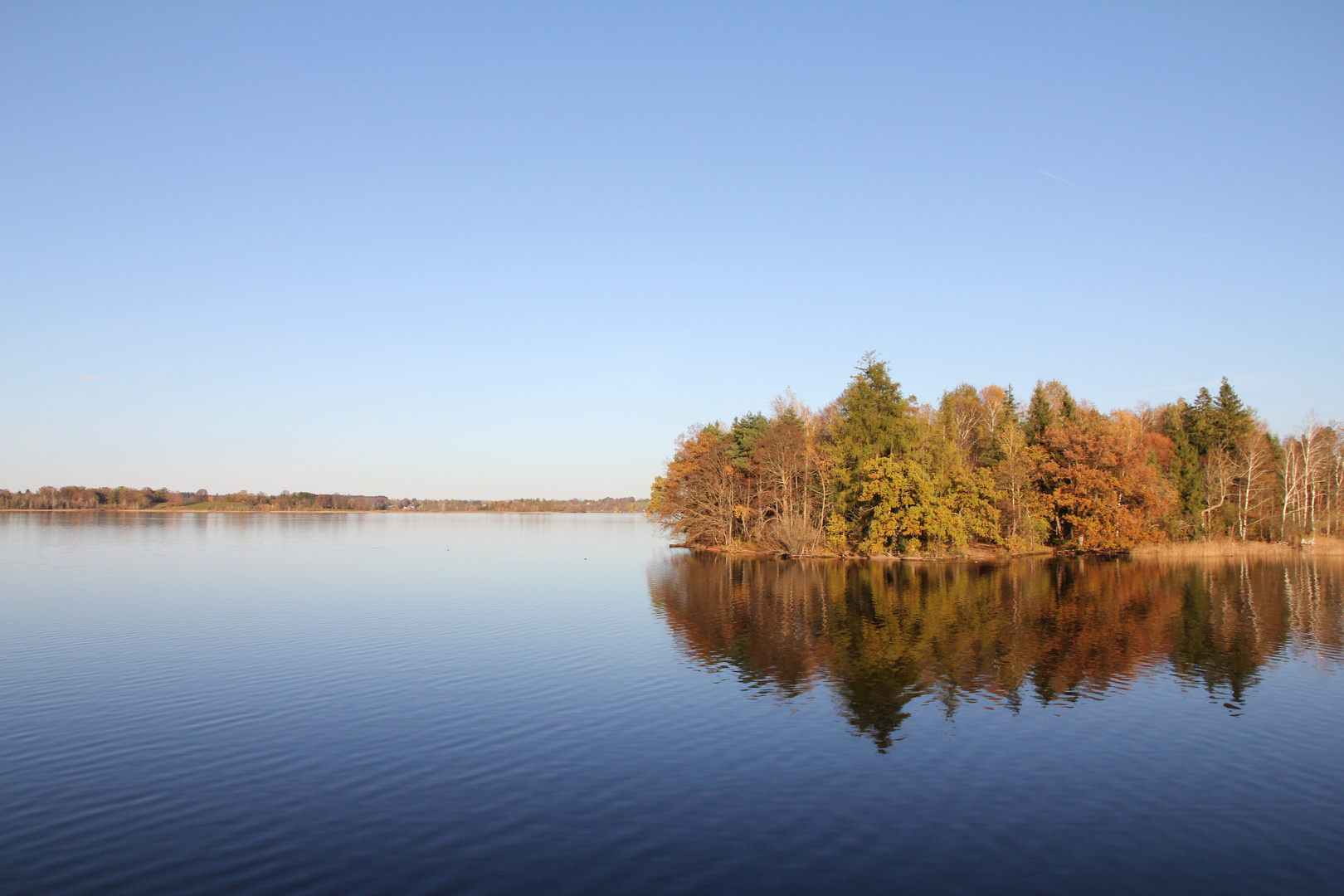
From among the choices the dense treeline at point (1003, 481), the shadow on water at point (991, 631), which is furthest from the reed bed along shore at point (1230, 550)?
the shadow on water at point (991, 631)

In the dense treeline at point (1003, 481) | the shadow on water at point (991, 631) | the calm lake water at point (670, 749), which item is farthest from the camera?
the dense treeline at point (1003, 481)

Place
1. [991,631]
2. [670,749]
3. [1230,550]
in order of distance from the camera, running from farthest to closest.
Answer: [1230,550] → [991,631] → [670,749]

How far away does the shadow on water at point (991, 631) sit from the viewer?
75.3 ft

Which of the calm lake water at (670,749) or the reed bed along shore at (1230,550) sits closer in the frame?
the calm lake water at (670,749)

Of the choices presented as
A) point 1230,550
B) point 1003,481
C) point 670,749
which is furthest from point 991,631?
point 1230,550

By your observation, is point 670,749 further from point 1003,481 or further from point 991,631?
point 1003,481

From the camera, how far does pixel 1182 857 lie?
11.9m

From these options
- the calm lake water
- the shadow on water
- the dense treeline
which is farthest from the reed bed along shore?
the calm lake water

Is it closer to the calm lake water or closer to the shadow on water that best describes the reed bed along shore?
the shadow on water

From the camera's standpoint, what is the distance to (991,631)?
3184 centimetres

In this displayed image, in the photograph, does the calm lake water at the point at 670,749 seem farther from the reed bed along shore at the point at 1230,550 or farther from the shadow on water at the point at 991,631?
the reed bed along shore at the point at 1230,550

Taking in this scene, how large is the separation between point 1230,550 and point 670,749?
75014 millimetres

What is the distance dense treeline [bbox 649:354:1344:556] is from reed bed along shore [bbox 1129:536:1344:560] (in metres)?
1.06

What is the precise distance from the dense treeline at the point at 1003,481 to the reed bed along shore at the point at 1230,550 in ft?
3.47
